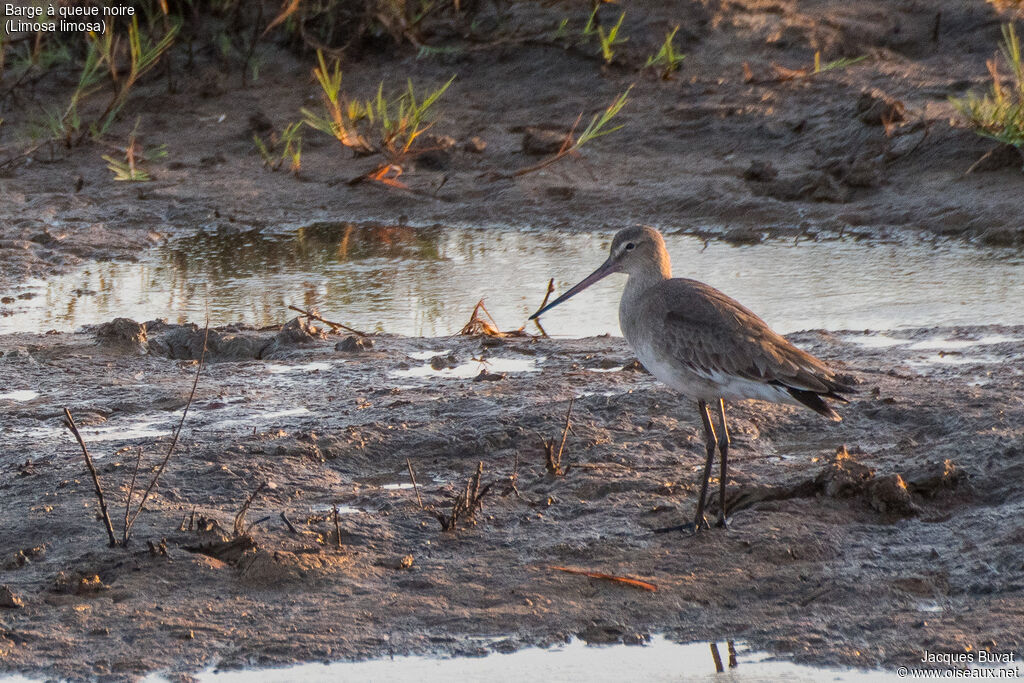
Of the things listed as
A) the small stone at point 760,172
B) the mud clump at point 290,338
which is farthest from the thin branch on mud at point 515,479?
A: the small stone at point 760,172

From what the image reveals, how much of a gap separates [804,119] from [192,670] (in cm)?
686

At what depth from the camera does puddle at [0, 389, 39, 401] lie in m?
5.54

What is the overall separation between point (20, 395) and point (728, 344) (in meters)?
3.01

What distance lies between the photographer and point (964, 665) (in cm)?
337

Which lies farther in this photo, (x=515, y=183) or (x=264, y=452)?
(x=515, y=183)

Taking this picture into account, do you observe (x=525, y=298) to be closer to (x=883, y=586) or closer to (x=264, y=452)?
(x=264, y=452)

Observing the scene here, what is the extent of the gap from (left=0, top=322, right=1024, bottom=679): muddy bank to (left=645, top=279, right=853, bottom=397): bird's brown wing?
0.41 meters

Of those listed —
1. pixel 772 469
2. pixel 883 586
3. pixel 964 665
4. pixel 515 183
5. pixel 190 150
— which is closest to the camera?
pixel 964 665

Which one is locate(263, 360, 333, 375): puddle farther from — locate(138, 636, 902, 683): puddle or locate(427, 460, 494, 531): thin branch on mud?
locate(138, 636, 902, 683): puddle

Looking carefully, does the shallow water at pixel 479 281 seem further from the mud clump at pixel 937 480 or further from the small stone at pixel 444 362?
the mud clump at pixel 937 480

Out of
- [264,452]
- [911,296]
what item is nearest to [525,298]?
[911,296]

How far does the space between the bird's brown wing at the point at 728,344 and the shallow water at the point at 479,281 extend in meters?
1.91

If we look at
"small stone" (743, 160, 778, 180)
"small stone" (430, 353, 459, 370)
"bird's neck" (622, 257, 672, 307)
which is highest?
"small stone" (743, 160, 778, 180)

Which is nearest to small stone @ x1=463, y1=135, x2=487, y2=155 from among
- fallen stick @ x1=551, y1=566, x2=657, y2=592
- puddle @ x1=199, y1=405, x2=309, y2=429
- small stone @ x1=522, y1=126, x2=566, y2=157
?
small stone @ x1=522, y1=126, x2=566, y2=157
